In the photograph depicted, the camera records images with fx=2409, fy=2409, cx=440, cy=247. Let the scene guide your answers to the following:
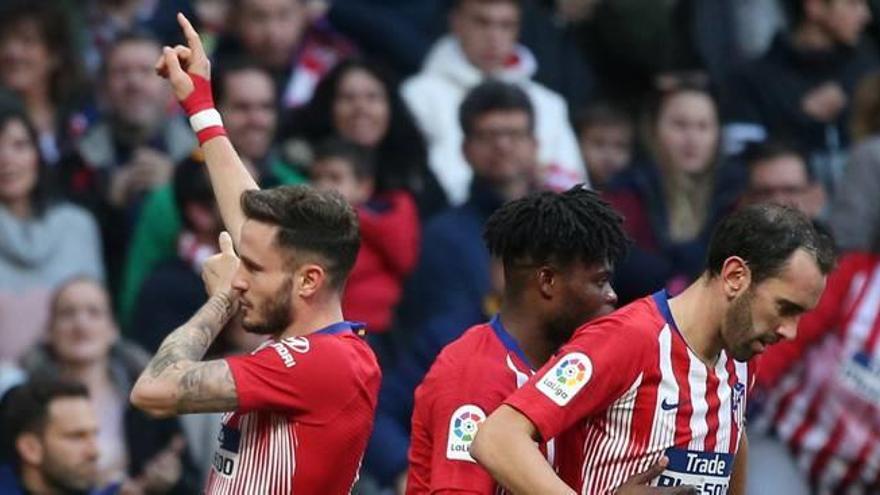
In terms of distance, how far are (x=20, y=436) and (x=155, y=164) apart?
241 centimetres

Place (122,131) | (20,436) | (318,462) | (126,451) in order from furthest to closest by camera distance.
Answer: (122,131) < (126,451) < (20,436) < (318,462)

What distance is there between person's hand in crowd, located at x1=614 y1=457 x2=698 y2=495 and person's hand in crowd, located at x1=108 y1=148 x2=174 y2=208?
213 inches

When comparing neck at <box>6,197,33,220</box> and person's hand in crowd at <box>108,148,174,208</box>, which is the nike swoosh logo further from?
person's hand in crowd at <box>108,148,174,208</box>

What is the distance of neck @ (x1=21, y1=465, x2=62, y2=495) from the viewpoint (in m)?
9.34

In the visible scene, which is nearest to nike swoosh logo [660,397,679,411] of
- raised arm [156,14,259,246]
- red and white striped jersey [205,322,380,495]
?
red and white striped jersey [205,322,380,495]

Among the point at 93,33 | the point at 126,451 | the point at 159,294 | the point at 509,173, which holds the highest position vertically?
the point at 93,33

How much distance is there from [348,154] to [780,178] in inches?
80.8

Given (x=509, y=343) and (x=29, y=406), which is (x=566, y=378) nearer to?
(x=509, y=343)

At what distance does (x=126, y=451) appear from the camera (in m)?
10.2

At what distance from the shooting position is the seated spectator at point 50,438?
9383 mm

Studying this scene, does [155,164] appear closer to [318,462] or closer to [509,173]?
[509,173]

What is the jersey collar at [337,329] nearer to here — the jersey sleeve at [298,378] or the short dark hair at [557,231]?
the jersey sleeve at [298,378]

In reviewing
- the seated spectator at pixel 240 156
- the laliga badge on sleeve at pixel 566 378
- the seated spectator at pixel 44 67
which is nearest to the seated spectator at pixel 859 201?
the seated spectator at pixel 240 156

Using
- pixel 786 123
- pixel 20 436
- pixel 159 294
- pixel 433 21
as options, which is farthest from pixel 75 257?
pixel 786 123
